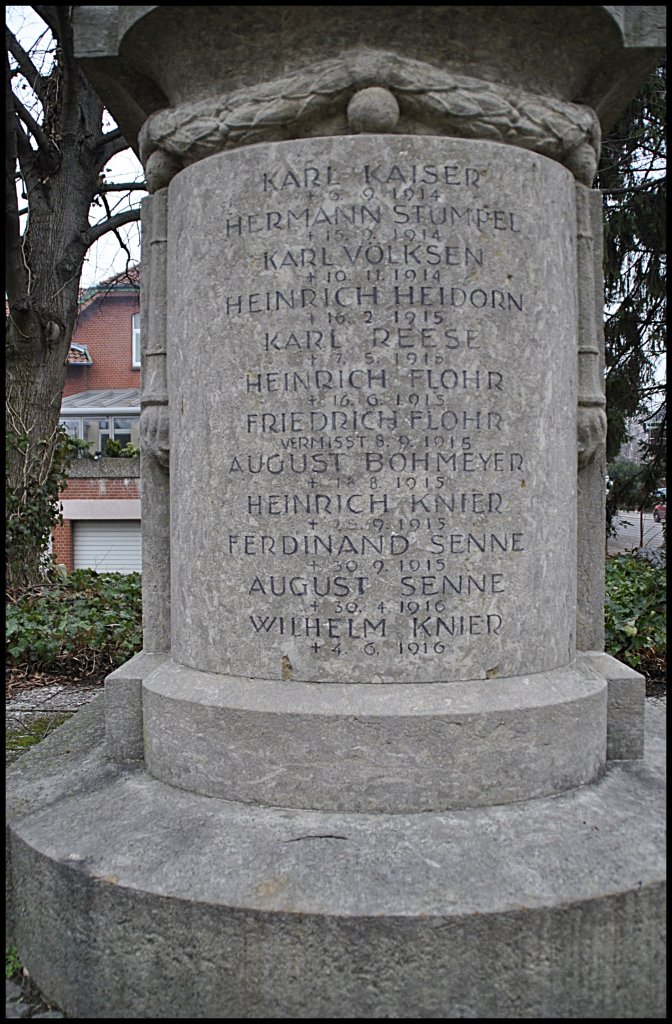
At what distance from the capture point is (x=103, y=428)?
29391 mm

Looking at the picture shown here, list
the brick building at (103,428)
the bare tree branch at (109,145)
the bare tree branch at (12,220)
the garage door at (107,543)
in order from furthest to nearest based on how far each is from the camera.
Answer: the garage door at (107,543), the brick building at (103,428), the bare tree branch at (109,145), the bare tree branch at (12,220)

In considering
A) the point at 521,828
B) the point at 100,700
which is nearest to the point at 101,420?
the point at 100,700

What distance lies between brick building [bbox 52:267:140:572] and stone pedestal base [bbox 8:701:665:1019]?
8.78 m

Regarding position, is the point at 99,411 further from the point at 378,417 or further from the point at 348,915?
the point at 348,915

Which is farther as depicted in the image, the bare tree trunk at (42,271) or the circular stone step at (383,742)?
the bare tree trunk at (42,271)

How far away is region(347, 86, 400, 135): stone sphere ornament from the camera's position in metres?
2.97

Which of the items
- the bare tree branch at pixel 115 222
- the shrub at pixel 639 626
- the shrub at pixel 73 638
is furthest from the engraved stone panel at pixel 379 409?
the bare tree branch at pixel 115 222

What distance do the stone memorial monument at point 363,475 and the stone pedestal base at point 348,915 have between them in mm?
22

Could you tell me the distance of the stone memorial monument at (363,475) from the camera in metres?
2.82

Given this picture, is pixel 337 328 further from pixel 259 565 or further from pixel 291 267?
pixel 259 565

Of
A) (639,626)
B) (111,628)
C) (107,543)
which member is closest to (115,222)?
(111,628)

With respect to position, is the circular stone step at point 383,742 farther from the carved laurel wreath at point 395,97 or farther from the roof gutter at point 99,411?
the roof gutter at point 99,411

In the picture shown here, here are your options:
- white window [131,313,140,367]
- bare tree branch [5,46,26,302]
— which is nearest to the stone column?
bare tree branch [5,46,26,302]

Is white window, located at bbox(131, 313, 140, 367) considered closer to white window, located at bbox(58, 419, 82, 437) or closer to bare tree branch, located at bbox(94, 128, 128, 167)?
white window, located at bbox(58, 419, 82, 437)
